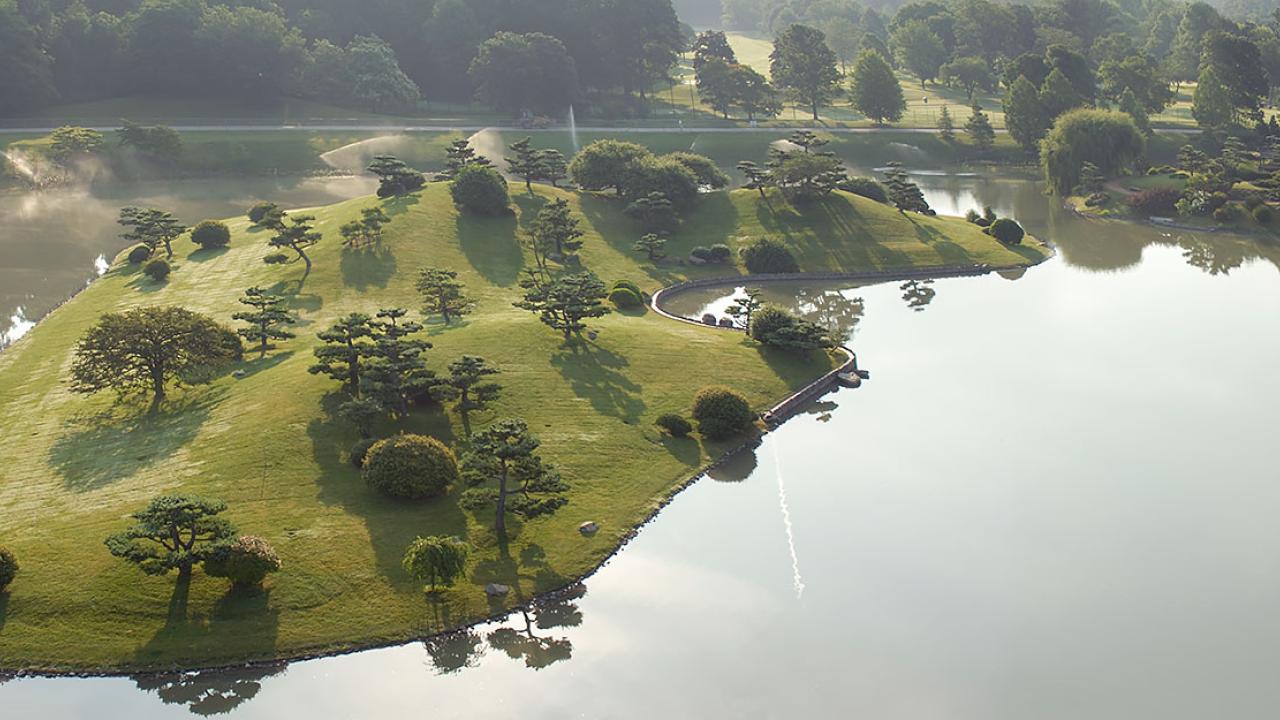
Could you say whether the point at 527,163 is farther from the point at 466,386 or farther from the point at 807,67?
the point at 807,67

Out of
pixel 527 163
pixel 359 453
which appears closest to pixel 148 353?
pixel 359 453

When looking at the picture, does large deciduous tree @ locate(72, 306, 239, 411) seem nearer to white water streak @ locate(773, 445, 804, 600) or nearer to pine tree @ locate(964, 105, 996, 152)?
white water streak @ locate(773, 445, 804, 600)

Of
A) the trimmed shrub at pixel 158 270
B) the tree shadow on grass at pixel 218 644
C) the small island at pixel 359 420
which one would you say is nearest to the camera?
the tree shadow on grass at pixel 218 644

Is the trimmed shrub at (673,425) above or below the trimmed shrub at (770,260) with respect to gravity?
above

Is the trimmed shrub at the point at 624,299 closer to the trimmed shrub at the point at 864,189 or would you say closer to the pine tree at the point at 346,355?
the pine tree at the point at 346,355

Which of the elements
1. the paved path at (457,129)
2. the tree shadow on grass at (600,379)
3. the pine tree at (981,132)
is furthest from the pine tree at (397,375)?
the pine tree at (981,132)

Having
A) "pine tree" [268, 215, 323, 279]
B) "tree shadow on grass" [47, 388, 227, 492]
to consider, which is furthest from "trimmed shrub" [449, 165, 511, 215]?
"tree shadow on grass" [47, 388, 227, 492]

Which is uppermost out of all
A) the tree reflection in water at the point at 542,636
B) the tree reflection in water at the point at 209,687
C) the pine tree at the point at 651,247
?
the tree reflection in water at the point at 542,636
